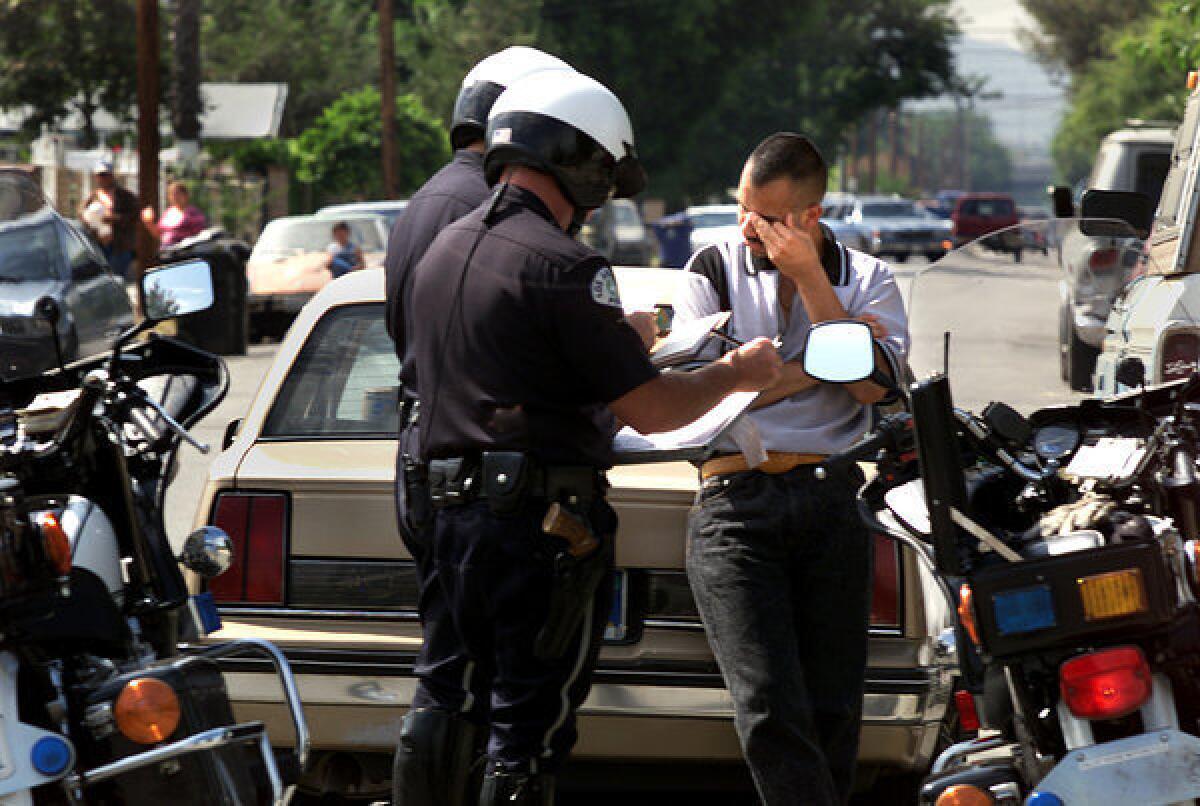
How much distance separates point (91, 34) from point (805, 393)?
38.3m

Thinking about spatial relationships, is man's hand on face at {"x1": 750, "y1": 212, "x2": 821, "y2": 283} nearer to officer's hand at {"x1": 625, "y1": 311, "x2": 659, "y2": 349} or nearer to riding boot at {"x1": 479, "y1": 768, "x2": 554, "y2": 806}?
officer's hand at {"x1": 625, "y1": 311, "x2": 659, "y2": 349}

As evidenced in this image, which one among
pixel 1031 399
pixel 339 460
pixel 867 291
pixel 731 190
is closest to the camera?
pixel 1031 399

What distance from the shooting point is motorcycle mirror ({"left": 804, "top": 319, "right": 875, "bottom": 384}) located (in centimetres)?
363

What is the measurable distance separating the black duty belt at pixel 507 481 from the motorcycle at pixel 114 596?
0.46 m

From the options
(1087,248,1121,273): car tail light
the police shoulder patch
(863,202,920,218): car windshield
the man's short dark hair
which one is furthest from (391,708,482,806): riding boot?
(863,202,920,218): car windshield

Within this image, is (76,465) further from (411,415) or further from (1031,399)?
(1031,399)

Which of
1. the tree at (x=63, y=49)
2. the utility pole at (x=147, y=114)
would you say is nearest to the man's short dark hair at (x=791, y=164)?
the utility pole at (x=147, y=114)

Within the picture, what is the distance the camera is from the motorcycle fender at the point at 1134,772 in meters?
3.23

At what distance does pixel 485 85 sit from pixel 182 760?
178 centimetres

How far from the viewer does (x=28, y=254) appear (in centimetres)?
422

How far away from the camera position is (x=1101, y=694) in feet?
10.8

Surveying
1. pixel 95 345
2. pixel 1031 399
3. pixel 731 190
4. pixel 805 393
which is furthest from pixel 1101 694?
pixel 731 190

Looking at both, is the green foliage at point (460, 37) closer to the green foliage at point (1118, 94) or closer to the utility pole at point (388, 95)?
the green foliage at point (1118, 94)

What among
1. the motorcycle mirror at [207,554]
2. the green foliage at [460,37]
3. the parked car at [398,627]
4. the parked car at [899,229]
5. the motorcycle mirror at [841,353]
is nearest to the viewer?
the motorcycle mirror at [841,353]
